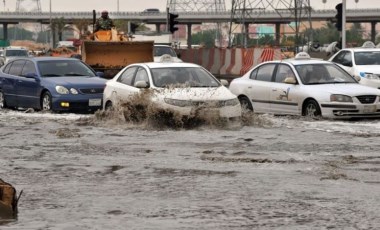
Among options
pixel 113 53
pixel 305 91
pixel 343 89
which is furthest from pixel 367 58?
pixel 113 53

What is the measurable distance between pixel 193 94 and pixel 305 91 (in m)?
3.15

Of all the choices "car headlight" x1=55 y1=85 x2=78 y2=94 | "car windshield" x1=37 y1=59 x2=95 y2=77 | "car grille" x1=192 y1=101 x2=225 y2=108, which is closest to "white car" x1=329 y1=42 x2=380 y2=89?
"car windshield" x1=37 y1=59 x2=95 y2=77

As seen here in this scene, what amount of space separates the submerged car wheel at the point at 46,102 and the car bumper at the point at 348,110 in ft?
20.9

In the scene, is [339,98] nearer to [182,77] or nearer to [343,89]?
[343,89]

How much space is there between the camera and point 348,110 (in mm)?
19328

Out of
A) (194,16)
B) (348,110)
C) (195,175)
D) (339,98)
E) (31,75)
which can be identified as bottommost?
(195,175)

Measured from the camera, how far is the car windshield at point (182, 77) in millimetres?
18391

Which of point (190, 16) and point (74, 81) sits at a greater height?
point (190, 16)

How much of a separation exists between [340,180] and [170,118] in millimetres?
6700

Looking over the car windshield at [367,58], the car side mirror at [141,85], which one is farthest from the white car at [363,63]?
the car side mirror at [141,85]

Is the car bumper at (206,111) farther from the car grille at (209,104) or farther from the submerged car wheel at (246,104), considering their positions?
the submerged car wheel at (246,104)

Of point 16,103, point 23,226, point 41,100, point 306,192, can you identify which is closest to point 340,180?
point 306,192

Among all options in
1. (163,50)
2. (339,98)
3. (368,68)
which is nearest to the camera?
(339,98)

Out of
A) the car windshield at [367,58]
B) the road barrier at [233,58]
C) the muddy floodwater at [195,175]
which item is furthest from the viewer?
the road barrier at [233,58]
